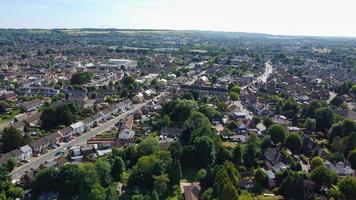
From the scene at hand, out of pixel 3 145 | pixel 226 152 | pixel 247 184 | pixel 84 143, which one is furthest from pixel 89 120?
pixel 247 184

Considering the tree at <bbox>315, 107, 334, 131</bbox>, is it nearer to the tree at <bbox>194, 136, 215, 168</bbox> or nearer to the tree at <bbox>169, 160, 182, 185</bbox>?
the tree at <bbox>194, 136, 215, 168</bbox>

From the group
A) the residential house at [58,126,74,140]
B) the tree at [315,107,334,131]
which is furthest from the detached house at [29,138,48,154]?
the tree at [315,107,334,131]

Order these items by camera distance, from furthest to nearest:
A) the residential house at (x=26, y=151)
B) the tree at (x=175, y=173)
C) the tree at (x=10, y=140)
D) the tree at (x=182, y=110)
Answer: the tree at (x=182, y=110), the tree at (x=10, y=140), the residential house at (x=26, y=151), the tree at (x=175, y=173)

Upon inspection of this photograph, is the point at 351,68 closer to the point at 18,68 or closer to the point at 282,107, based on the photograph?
Result: the point at 282,107

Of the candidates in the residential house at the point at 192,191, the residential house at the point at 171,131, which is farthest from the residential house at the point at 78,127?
Answer: the residential house at the point at 192,191

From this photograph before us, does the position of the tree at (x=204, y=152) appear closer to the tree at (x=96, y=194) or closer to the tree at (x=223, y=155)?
the tree at (x=223, y=155)
